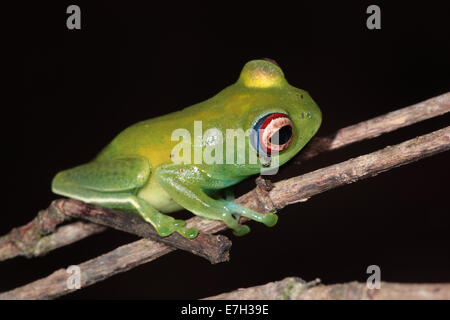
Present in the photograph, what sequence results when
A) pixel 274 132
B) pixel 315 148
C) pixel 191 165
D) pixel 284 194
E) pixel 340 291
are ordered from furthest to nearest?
pixel 315 148, pixel 191 165, pixel 274 132, pixel 284 194, pixel 340 291

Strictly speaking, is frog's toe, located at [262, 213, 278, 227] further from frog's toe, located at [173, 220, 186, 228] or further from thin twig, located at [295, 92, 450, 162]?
thin twig, located at [295, 92, 450, 162]

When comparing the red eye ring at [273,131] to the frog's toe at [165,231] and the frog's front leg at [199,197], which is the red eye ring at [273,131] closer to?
the frog's front leg at [199,197]

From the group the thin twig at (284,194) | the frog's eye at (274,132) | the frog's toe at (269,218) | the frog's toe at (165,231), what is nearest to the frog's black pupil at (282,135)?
the frog's eye at (274,132)

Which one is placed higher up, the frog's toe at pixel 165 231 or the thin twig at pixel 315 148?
the thin twig at pixel 315 148

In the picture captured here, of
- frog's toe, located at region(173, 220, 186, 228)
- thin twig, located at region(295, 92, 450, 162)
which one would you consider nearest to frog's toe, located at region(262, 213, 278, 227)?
frog's toe, located at region(173, 220, 186, 228)

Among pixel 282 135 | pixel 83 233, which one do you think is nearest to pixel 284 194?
pixel 282 135

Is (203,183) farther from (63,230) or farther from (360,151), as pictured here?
(360,151)

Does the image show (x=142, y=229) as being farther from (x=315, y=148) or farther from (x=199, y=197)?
(x=315, y=148)
